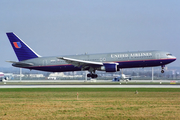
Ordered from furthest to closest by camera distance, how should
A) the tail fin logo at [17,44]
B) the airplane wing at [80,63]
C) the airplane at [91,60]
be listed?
the tail fin logo at [17,44], the airplane wing at [80,63], the airplane at [91,60]

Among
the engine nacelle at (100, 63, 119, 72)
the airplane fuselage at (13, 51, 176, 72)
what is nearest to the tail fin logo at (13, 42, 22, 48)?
the airplane fuselage at (13, 51, 176, 72)

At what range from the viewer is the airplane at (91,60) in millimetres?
58281

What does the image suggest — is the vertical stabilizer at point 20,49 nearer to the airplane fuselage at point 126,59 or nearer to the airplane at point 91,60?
the airplane at point 91,60

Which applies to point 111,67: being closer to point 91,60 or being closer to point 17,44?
point 91,60

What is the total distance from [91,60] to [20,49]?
16.2 m

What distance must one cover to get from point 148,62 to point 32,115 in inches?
1573

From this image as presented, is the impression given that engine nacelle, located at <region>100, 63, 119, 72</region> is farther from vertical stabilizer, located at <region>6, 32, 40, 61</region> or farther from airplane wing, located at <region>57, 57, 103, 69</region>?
vertical stabilizer, located at <region>6, 32, 40, 61</region>

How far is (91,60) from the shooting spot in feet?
203

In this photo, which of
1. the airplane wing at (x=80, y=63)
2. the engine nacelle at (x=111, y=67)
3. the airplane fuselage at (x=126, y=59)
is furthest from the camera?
the airplane wing at (x=80, y=63)

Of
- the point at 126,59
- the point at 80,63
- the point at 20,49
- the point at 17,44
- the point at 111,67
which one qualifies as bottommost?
the point at 111,67

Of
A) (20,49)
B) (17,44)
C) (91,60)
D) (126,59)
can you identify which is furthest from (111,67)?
(17,44)

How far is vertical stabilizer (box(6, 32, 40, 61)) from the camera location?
65.4 metres

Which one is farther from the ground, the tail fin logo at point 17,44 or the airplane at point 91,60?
the tail fin logo at point 17,44

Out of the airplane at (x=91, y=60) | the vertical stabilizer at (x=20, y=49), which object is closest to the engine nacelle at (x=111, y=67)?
the airplane at (x=91, y=60)
